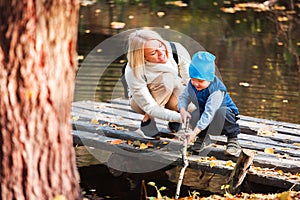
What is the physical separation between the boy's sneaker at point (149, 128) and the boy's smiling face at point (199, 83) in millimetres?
740

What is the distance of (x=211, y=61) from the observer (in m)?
4.83

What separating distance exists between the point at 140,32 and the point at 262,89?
11.1 feet

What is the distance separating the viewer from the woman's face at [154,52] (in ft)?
17.0

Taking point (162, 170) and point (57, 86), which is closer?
point (57, 86)

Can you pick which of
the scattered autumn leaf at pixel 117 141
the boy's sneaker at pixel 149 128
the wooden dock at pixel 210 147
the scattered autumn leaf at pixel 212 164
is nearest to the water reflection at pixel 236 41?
the wooden dock at pixel 210 147

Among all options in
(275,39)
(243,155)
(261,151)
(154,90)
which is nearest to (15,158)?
(243,155)

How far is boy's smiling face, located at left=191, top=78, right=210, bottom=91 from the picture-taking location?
4884 millimetres

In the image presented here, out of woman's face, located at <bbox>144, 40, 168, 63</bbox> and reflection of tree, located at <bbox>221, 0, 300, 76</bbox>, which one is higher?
woman's face, located at <bbox>144, 40, 168, 63</bbox>

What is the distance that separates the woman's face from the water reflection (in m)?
2.44

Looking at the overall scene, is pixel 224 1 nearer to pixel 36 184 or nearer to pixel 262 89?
pixel 262 89

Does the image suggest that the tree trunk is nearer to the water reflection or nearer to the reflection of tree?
the water reflection

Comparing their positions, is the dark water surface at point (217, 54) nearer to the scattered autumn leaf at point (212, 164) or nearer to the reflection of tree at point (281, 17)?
the reflection of tree at point (281, 17)

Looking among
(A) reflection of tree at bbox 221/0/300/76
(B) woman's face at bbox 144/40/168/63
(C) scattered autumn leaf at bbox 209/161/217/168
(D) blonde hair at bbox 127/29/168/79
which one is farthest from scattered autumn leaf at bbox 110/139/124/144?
(A) reflection of tree at bbox 221/0/300/76

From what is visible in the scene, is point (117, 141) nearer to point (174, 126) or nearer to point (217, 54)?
point (174, 126)
